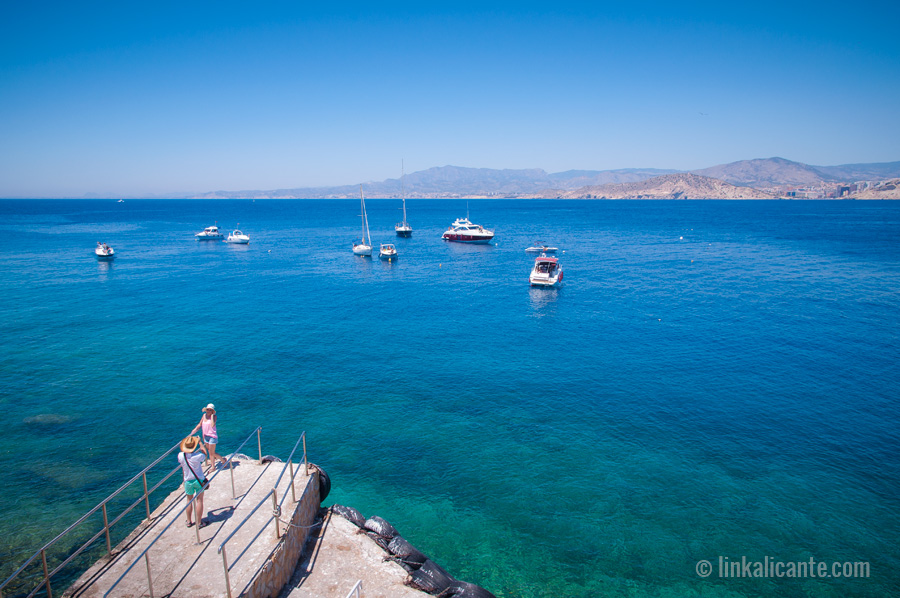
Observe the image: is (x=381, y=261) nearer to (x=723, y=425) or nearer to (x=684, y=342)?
(x=684, y=342)

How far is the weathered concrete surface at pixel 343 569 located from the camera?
10.6 metres

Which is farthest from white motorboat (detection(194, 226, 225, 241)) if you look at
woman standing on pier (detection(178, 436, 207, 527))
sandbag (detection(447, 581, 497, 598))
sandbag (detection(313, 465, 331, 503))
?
sandbag (detection(447, 581, 497, 598))

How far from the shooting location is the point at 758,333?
36.4m

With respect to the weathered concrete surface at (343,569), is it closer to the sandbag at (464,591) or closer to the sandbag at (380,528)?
the sandbag at (380,528)

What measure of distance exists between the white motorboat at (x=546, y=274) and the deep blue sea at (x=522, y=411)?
102 inches

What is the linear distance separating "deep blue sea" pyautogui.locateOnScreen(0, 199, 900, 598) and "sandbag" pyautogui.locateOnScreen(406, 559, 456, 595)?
345 centimetres

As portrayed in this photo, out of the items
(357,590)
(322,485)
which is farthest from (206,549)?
(322,485)

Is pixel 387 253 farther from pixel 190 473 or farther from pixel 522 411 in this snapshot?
pixel 190 473

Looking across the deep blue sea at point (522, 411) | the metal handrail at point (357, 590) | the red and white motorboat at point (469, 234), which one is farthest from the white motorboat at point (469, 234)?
the metal handrail at point (357, 590)

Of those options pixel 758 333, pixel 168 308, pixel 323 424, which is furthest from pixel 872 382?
pixel 168 308

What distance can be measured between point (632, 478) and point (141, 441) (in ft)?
71.0

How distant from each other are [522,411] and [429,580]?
14012 millimetres

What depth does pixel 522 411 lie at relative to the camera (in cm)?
2441

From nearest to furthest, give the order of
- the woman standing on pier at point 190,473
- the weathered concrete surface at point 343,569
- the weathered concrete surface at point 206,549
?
the weathered concrete surface at point 206,549
the weathered concrete surface at point 343,569
the woman standing on pier at point 190,473
